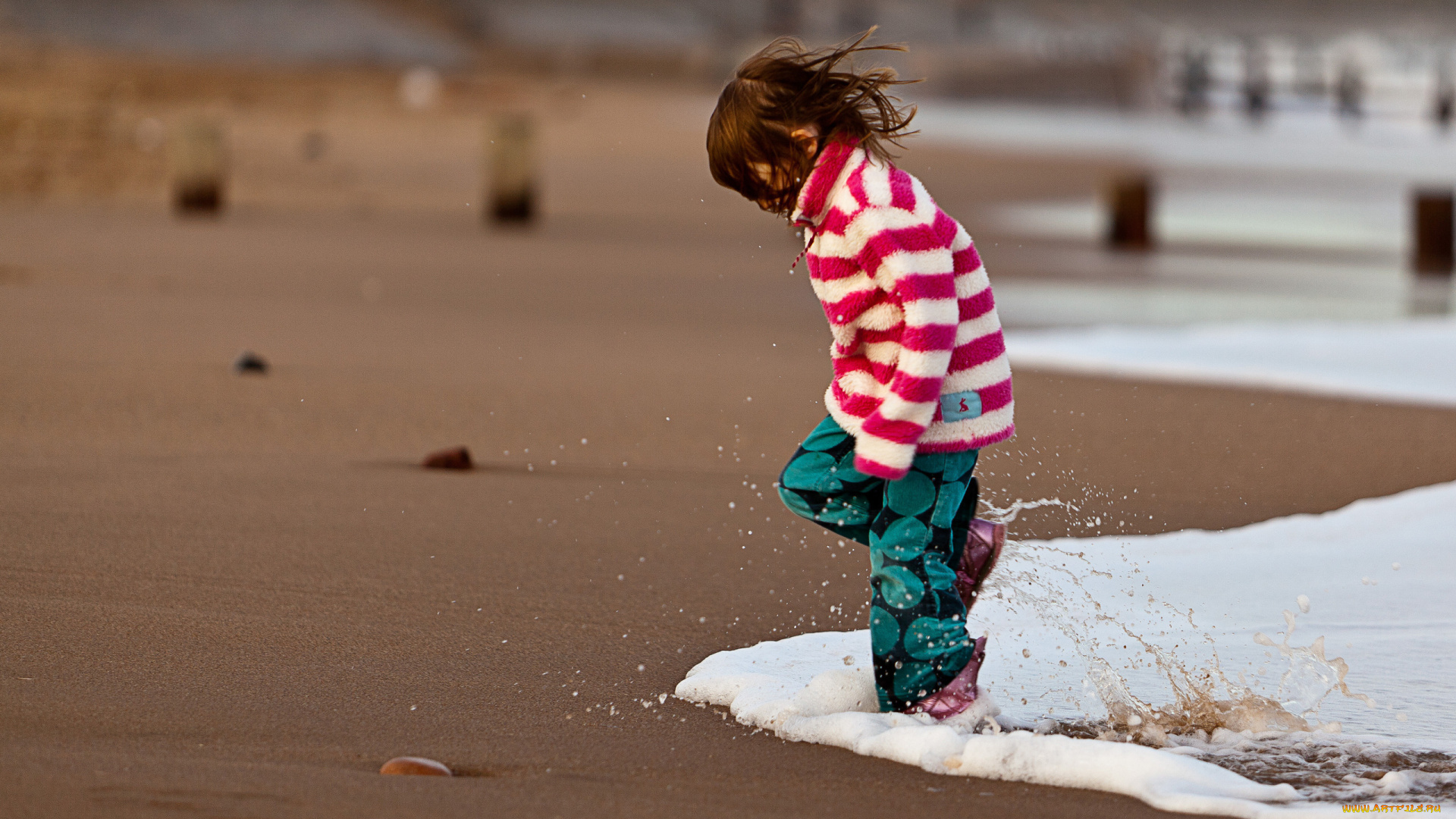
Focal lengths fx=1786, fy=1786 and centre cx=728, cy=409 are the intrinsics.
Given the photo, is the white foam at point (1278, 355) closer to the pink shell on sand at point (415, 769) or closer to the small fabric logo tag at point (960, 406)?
the small fabric logo tag at point (960, 406)

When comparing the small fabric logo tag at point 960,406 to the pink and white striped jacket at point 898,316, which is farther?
the small fabric logo tag at point 960,406

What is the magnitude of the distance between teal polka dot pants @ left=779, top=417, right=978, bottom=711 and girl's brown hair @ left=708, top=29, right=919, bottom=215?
478 millimetres

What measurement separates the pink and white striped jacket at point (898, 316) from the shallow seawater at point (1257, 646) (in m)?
0.61

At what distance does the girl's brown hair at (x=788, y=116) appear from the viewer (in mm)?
3045

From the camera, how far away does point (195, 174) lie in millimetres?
14570

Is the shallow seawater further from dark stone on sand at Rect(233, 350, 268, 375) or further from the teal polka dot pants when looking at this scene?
dark stone on sand at Rect(233, 350, 268, 375)

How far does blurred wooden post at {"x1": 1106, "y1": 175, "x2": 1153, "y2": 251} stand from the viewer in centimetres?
1455

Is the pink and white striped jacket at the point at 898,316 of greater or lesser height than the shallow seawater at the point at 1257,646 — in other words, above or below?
above

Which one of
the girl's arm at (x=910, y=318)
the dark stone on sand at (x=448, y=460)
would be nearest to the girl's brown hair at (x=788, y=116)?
the girl's arm at (x=910, y=318)

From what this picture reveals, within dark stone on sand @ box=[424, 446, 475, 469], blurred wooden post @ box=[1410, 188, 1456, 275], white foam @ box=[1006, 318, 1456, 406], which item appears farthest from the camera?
blurred wooden post @ box=[1410, 188, 1456, 275]

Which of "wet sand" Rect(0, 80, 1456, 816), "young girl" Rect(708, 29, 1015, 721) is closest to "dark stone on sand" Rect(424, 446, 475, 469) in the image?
"wet sand" Rect(0, 80, 1456, 816)

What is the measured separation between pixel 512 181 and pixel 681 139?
39.4 feet

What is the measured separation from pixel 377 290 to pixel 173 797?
7.74m

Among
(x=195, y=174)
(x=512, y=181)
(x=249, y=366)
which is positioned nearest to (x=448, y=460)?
(x=249, y=366)
